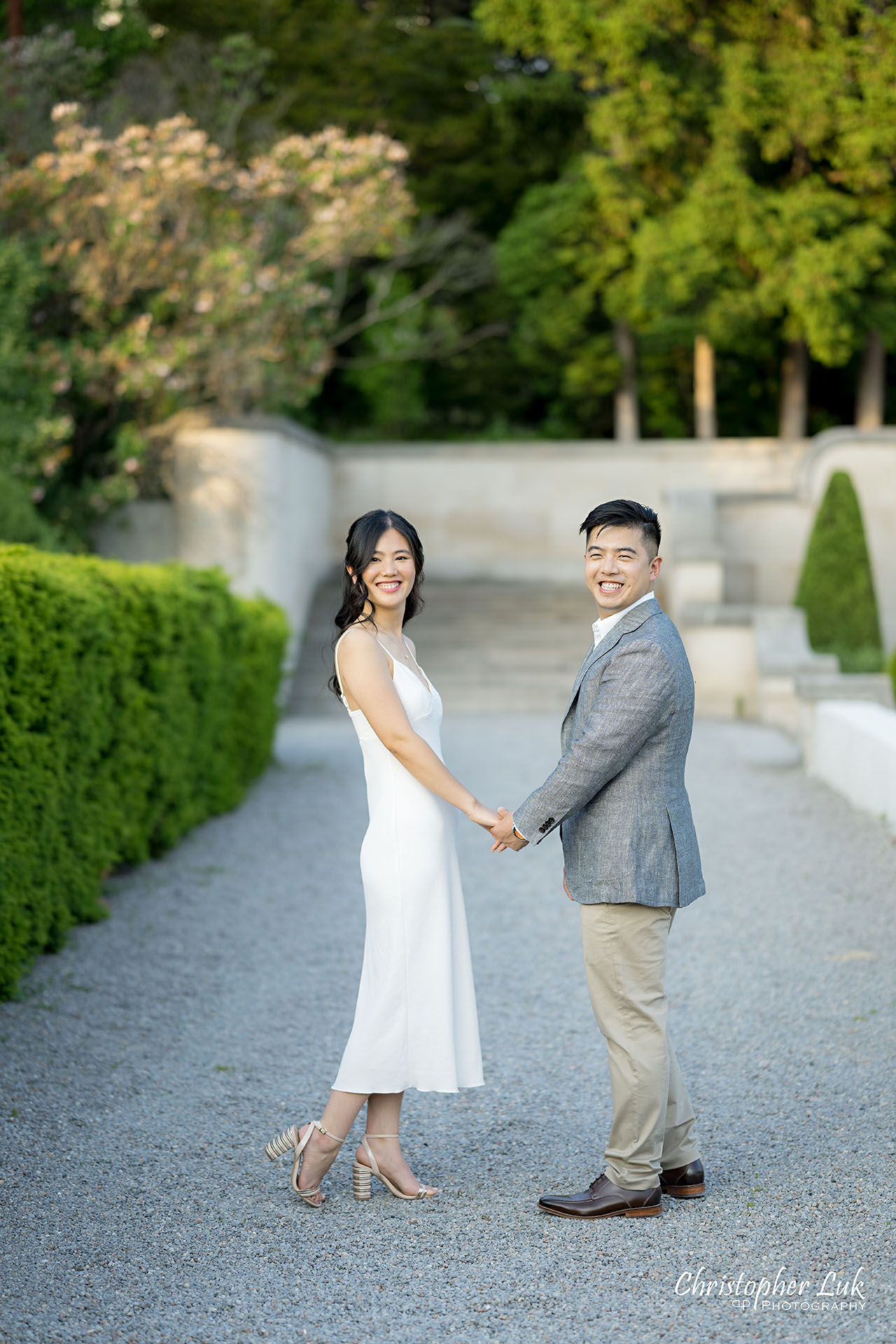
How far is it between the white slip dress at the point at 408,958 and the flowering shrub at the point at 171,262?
11519mm

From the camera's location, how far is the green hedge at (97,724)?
196 inches

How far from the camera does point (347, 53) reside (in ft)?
72.8

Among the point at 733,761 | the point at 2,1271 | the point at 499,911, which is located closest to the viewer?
the point at 2,1271

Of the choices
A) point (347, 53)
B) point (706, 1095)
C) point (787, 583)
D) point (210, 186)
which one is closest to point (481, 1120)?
point (706, 1095)

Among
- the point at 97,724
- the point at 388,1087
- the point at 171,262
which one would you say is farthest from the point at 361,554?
Answer: the point at 171,262

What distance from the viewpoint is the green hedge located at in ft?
16.3

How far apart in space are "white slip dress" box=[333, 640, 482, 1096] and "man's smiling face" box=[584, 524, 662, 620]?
0.68m

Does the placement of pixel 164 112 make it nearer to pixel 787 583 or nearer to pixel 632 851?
pixel 787 583

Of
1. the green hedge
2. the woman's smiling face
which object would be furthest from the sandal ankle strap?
the green hedge

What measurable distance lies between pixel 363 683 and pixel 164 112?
16151 millimetres

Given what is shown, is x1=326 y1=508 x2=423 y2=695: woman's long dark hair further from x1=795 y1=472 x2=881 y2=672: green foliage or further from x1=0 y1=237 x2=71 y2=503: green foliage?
x1=795 y1=472 x2=881 y2=672: green foliage

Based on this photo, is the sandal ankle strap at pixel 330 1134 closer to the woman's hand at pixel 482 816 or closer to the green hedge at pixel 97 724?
the woman's hand at pixel 482 816

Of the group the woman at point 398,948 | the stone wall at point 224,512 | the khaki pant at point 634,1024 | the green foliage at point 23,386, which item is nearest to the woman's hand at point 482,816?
the woman at point 398,948

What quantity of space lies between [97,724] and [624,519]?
144 inches
